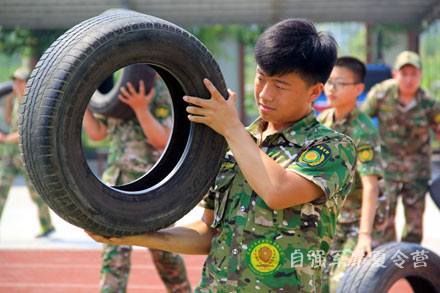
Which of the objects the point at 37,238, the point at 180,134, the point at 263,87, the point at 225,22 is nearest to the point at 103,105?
the point at 180,134

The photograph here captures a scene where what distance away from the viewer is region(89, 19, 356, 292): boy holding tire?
198cm

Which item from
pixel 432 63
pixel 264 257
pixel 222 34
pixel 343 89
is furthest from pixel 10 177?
pixel 432 63

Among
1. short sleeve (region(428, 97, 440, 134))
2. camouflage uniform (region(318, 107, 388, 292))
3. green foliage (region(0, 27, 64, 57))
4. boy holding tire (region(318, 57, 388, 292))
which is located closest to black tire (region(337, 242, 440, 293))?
boy holding tire (region(318, 57, 388, 292))

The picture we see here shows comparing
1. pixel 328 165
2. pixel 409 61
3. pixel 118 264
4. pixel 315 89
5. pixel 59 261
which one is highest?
pixel 409 61

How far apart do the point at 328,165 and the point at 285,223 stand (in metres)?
0.24

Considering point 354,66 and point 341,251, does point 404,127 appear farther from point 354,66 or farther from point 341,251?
point 341,251

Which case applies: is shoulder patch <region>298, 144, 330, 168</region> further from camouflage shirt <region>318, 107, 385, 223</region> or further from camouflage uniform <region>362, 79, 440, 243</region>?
camouflage uniform <region>362, 79, 440, 243</region>

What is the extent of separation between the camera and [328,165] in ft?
6.72

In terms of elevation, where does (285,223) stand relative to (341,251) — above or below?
above

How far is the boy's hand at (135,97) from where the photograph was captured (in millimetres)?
3963

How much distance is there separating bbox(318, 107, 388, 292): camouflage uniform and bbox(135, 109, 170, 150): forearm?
1078 mm

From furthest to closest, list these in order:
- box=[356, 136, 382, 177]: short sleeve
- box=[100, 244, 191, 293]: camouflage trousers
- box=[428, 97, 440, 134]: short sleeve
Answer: box=[428, 97, 440, 134]: short sleeve → box=[100, 244, 191, 293]: camouflage trousers → box=[356, 136, 382, 177]: short sleeve

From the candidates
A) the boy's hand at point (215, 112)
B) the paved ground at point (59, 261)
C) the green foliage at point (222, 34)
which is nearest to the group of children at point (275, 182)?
the boy's hand at point (215, 112)

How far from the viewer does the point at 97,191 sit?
6.36 feet
